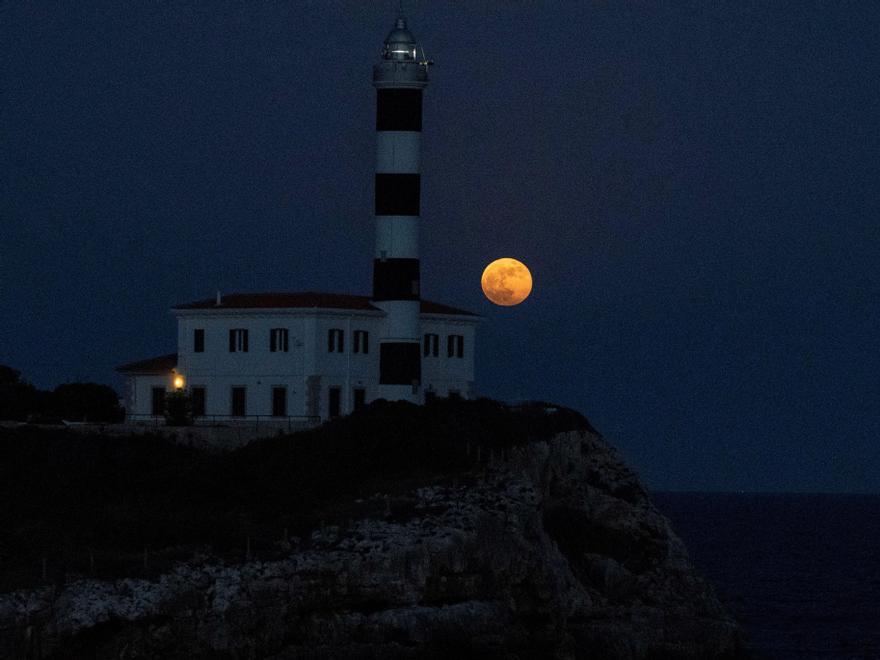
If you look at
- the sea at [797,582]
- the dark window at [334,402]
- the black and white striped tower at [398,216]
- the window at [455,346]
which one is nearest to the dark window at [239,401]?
the dark window at [334,402]

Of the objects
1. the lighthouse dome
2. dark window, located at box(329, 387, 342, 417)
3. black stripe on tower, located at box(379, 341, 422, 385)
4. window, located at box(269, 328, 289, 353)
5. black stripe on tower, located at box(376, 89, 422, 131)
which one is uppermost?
the lighthouse dome

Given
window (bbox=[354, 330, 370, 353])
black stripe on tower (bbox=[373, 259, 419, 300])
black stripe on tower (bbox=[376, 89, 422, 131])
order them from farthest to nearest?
1. black stripe on tower (bbox=[373, 259, 419, 300])
2. black stripe on tower (bbox=[376, 89, 422, 131])
3. window (bbox=[354, 330, 370, 353])

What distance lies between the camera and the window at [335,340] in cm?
7781

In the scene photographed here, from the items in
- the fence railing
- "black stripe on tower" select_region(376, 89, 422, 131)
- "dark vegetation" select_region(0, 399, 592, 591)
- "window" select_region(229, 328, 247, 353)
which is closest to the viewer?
"dark vegetation" select_region(0, 399, 592, 591)

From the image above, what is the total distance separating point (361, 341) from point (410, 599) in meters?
20.4

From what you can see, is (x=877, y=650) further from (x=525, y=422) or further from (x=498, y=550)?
(x=498, y=550)

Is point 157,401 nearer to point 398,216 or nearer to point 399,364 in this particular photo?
point 399,364

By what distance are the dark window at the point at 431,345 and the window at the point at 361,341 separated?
3389mm

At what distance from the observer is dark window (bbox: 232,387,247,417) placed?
77750 mm

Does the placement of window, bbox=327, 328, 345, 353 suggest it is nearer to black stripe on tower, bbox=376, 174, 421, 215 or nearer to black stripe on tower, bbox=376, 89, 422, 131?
black stripe on tower, bbox=376, 174, 421, 215

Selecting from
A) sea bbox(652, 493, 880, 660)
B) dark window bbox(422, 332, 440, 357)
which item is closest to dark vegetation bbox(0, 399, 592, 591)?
dark window bbox(422, 332, 440, 357)

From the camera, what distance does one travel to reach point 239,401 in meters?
77.9

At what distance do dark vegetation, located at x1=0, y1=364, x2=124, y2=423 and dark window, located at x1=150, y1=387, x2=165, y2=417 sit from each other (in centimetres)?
219

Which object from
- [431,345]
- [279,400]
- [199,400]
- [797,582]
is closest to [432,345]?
[431,345]
